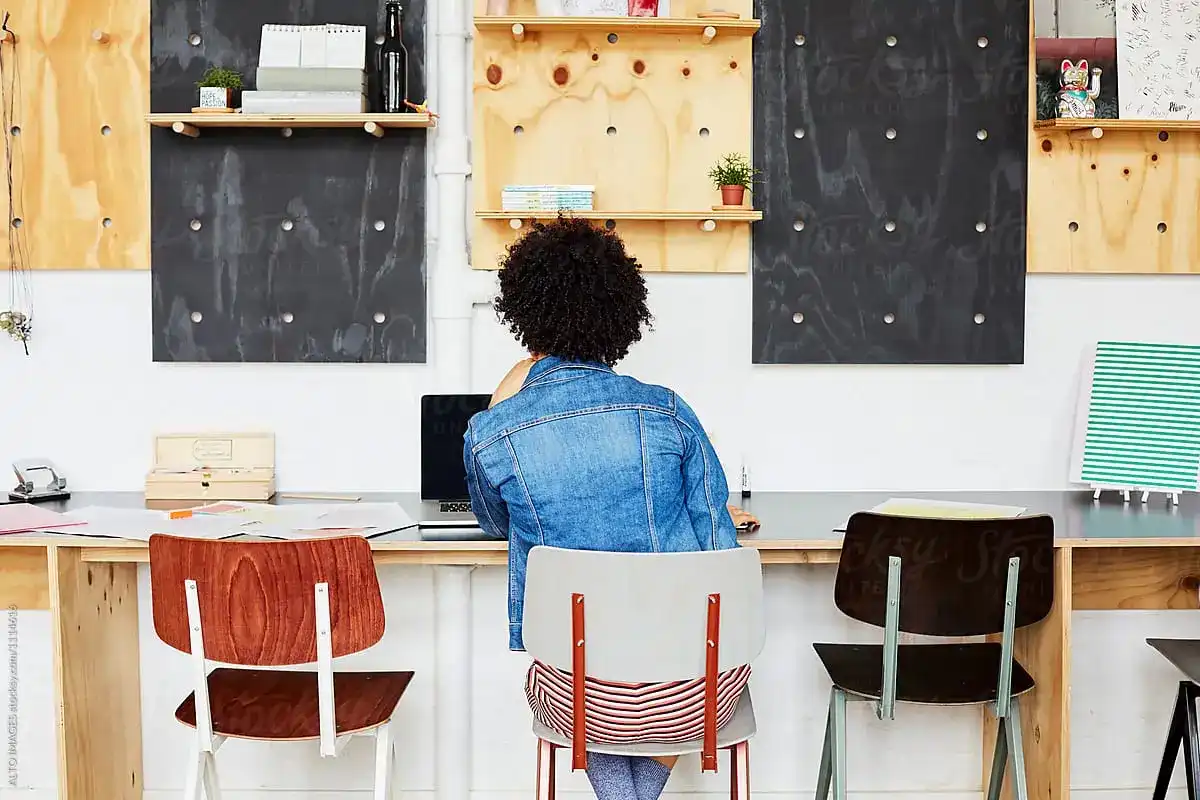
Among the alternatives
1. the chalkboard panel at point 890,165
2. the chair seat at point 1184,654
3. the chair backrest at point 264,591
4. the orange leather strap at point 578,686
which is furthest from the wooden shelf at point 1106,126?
the chair backrest at point 264,591

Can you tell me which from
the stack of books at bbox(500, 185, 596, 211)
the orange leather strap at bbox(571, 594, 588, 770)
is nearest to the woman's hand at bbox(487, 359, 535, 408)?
the orange leather strap at bbox(571, 594, 588, 770)

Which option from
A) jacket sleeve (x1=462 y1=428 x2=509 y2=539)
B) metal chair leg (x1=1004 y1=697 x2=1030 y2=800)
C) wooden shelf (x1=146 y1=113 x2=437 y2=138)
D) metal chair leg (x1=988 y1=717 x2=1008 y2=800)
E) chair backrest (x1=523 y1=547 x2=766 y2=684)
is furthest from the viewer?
wooden shelf (x1=146 y1=113 x2=437 y2=138)

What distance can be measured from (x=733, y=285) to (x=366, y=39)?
1053mm

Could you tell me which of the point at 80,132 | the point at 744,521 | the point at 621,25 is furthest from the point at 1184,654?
the point at 80,132

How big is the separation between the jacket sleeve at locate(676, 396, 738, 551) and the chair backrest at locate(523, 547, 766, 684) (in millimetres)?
97

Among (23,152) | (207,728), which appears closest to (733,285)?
(207,728)

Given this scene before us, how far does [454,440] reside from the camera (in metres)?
2.54

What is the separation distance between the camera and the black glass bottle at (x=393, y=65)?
260 centimetres

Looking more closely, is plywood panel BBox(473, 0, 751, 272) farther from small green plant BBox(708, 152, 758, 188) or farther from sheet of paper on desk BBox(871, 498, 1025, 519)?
sheet of paper on desk BBox(871, 498, 1025, 519)

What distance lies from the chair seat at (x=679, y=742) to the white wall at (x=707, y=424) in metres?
0.87

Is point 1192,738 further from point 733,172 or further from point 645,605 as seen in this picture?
point 733,172

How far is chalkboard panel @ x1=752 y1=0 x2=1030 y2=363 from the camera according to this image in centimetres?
271

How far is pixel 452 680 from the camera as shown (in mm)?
2740

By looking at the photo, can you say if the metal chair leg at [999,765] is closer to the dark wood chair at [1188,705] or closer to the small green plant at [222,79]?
the dark wood chair at [1188,705]
